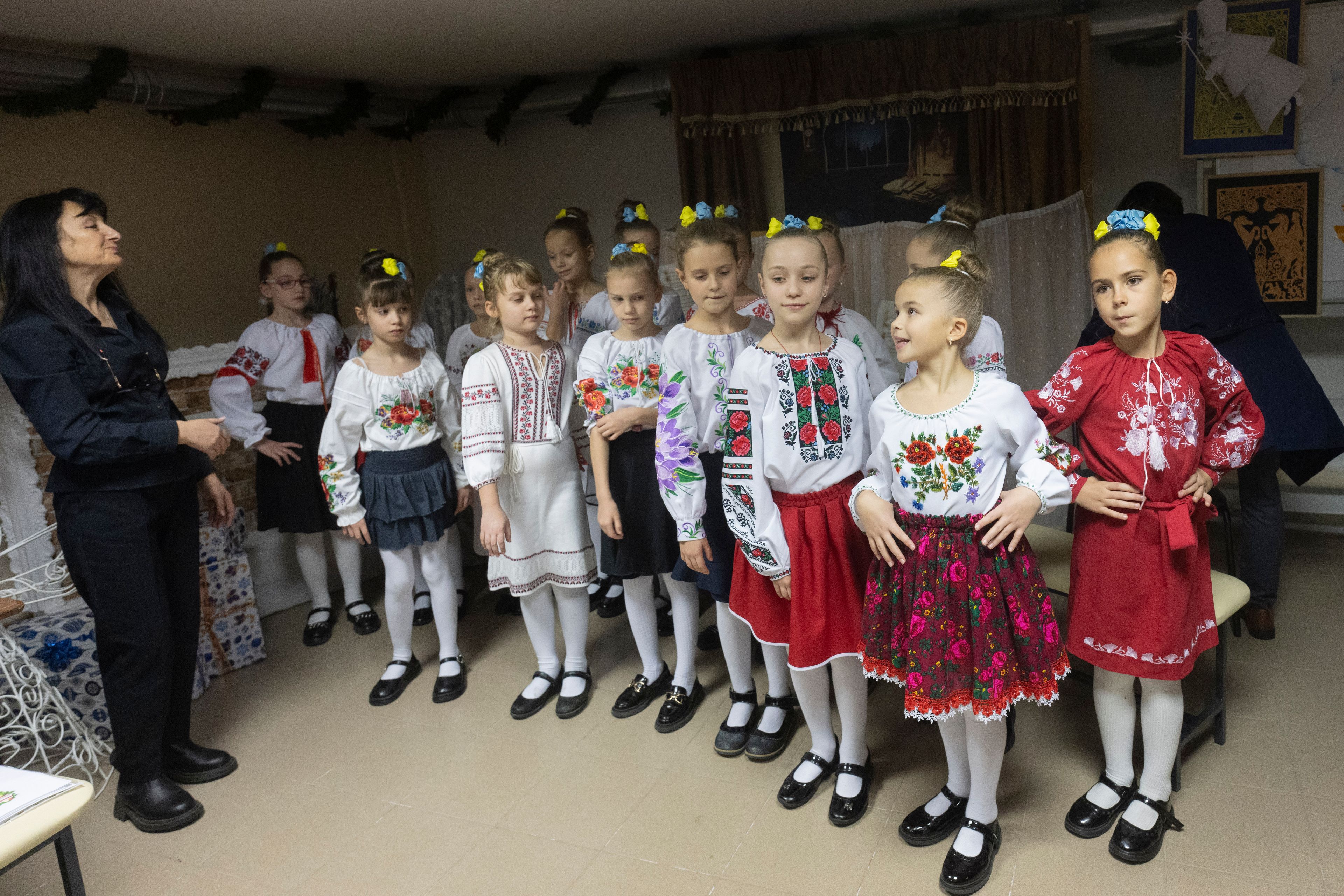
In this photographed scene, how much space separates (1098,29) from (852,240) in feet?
3.99

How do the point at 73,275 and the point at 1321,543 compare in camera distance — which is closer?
the point at 73,275

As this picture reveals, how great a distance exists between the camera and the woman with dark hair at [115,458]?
7.61 feet

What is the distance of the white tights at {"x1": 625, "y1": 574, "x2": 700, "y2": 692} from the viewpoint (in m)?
2.85

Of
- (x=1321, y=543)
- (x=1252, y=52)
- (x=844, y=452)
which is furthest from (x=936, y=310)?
(x=1321, y=543)

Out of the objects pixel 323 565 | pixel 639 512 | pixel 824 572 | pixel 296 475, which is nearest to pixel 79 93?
pixel 296 475

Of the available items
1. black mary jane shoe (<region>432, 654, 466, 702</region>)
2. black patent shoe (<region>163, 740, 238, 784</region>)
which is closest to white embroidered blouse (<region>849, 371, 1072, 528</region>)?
black mary jane shoe (<region>432, 654, 466, 702</region>)

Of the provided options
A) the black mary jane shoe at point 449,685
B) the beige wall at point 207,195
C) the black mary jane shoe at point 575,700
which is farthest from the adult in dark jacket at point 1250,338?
the beige wall at point 207,195

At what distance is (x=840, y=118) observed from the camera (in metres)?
4.29

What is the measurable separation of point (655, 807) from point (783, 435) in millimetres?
1052

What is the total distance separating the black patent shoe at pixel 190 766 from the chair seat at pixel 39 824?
3.38 feet

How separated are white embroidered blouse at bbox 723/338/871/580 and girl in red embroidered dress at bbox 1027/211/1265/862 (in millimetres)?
433

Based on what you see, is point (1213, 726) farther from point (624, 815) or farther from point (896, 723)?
point (624, 815)

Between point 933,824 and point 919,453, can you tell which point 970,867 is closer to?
point 933,824

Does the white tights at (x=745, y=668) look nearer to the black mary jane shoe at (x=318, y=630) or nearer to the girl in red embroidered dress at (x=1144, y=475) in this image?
the girl in red embroidered dress at (x=1144, y=475)
